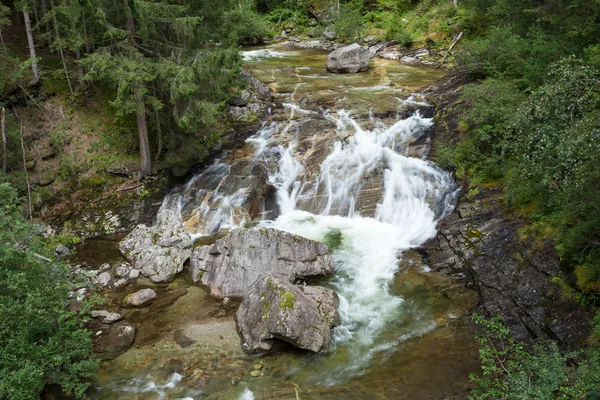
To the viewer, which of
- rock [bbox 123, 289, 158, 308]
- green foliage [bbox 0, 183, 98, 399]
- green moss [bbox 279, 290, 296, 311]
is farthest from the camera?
rock [bbox 123, 289, 158, 308]

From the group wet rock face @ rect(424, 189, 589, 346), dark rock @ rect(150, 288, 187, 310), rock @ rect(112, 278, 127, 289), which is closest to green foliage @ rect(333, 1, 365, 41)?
wet rock face @ rect(424, 189, 589, 346)

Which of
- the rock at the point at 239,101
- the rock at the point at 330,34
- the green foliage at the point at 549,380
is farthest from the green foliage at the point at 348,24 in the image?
the green foliage at the point at 549,380

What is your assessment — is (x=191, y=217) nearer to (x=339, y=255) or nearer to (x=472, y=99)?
(x=339, y=255)

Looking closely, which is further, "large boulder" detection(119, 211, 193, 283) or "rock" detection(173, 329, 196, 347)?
"large boulder" detection(119, 211, 193, 283)

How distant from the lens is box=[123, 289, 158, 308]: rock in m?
11.5

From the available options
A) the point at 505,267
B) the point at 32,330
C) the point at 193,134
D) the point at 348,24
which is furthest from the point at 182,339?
the point at 348,24

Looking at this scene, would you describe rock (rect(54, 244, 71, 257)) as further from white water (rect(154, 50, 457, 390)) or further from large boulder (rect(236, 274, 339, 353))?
large boulder (rect(236, 274, 339, 353))

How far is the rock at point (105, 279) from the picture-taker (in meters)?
12.4

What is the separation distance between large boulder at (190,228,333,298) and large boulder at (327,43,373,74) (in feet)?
52.5

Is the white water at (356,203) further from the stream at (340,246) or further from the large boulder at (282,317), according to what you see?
the large boulder at (282,317)

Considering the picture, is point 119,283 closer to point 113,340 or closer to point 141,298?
point 141,298

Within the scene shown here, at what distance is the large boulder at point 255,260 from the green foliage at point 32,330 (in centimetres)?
385

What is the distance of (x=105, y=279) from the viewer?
12.5 metres

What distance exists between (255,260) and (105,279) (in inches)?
184
